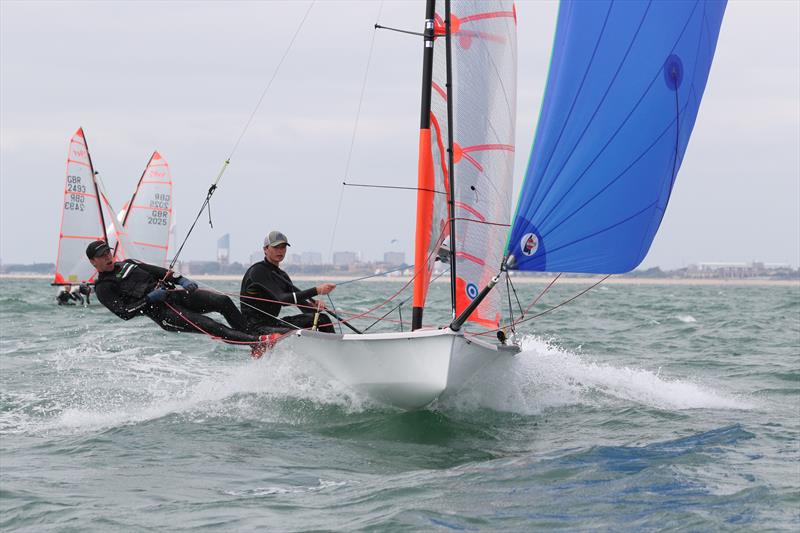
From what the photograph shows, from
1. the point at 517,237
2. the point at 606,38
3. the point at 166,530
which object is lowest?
the point at 166,530

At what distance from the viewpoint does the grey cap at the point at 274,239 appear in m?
7.60

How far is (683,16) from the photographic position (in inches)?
245

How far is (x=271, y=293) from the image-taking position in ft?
24.9

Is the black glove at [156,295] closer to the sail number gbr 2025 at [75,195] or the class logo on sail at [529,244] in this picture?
the class logo on sail at [529,244]

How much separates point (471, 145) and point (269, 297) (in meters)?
2.01

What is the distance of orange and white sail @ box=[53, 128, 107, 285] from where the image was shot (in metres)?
23.9

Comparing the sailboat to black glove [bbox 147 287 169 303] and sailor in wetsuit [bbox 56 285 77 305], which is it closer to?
black glove [bbox 147 287 169 303]

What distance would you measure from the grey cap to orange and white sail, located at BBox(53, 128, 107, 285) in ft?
57.1

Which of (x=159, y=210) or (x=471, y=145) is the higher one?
(x=159, y=210)

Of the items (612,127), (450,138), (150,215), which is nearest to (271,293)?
(450,138)

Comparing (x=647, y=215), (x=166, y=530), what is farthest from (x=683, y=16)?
(x=166, y=530)

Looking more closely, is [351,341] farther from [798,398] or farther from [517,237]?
[798,398]

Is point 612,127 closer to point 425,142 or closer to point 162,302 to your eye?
point 425,142

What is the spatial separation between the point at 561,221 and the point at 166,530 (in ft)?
10.8
